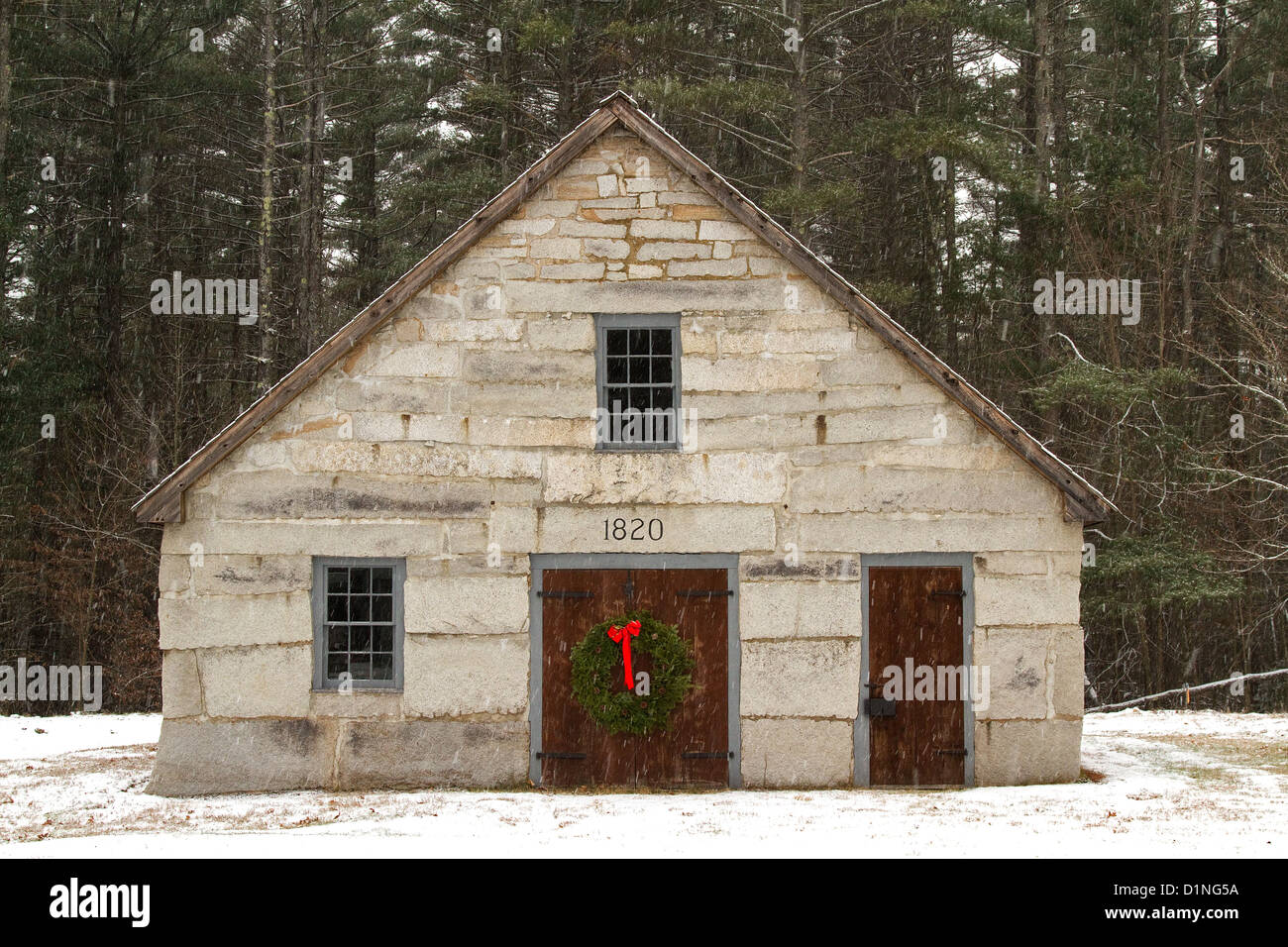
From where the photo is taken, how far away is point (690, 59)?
83.0 feet

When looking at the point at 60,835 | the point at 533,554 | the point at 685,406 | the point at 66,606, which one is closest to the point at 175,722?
the point at 60,835

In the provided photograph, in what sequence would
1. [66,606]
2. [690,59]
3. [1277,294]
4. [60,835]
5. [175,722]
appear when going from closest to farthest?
[60,835]
[175,722]
[1277,294]
[66,606]
[690,59]

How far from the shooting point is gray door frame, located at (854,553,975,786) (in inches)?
471

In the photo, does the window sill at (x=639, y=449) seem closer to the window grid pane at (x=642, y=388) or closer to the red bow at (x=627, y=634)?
the window grid pane at (x=642, y=388)

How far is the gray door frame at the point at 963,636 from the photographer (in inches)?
471

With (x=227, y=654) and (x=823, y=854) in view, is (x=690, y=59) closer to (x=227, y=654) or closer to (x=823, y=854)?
(x=227, y=654)

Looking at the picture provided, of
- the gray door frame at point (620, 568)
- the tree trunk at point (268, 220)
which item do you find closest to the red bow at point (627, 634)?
the gray door frame at point (620, 568)

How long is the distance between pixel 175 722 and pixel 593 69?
56.4ft
